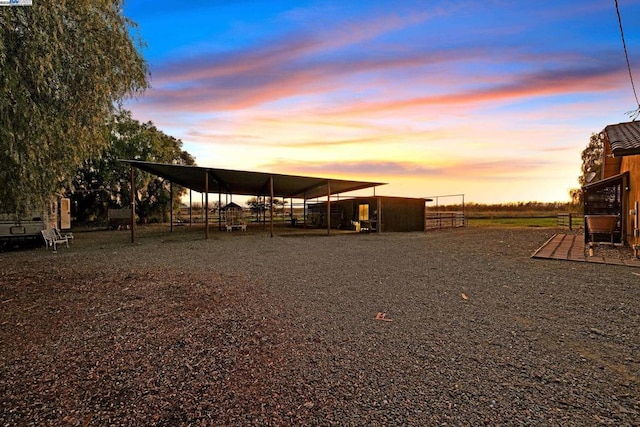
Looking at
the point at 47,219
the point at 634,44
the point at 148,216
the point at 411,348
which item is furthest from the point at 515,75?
the point at 148,216

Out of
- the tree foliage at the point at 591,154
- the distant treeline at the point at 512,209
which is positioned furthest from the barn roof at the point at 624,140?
the distant treeline at the point at 512,209

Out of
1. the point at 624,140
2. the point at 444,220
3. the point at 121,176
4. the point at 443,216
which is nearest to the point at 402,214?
the point at 444,220

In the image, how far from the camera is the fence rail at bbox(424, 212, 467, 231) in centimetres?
2342

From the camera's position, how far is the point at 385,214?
20203 mm

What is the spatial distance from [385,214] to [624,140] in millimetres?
13331

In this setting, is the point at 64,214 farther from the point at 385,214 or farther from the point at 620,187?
the point at 620,187

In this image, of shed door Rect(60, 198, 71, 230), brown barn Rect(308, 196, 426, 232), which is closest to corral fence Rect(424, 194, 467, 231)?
brown barn Rect(308, 196, 426, 232)

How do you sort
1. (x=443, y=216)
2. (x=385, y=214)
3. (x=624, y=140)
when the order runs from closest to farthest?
(x=624, y=140) < (x=385, y=214) < (x=443, y=216)

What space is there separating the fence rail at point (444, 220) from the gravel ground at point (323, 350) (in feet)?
57.4

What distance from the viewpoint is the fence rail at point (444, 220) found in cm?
2342

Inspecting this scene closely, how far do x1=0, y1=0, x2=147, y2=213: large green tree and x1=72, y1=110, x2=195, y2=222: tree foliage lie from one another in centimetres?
1866

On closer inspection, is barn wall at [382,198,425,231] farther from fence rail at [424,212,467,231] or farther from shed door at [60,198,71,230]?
shed door at [60,198,71,230]

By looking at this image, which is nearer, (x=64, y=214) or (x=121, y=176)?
(x=64, y=214)

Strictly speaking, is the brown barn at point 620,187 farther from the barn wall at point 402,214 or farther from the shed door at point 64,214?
the shed door at point 64,214
